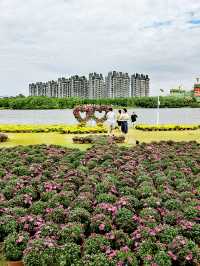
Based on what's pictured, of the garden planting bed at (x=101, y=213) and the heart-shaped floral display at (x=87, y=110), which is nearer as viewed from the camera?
the garden planting bed at (x=101, y=213)

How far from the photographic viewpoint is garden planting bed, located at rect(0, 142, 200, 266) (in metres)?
6.59

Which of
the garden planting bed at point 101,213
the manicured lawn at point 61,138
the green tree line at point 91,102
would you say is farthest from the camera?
the green tree line at point 91,102

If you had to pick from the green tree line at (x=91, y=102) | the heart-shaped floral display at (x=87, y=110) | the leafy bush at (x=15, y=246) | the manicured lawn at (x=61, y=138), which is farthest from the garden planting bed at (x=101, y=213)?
the green tree line at (x=91, y=102)

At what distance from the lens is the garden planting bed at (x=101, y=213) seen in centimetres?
659

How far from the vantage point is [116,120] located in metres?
27.5

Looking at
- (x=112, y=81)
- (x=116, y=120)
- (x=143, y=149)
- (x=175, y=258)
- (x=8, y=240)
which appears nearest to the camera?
(x=175, y=258)

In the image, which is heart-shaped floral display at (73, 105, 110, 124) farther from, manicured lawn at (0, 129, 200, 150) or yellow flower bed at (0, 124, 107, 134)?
manicured lawn at (0, 129, 200, 150)

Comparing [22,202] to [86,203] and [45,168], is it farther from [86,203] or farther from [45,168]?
[45,168]

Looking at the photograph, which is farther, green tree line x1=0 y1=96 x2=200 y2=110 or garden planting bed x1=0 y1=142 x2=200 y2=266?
green tree line x1=0 y1=96 x2=200 y2=110

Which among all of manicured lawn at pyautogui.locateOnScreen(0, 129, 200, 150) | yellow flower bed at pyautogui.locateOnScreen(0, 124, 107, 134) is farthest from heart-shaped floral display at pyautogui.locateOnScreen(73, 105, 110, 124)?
manicured lawn at pyautogui.locateOnScreen(0, 129, 200, 150)

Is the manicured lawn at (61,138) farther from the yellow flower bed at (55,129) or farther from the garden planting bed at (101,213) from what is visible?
the garden planting bed at (101,213)

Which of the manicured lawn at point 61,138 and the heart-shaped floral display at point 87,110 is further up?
the heart-shaped floral display at point 87,110

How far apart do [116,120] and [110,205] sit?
19437mm

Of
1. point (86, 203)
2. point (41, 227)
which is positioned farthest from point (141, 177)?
point (41, 227)
